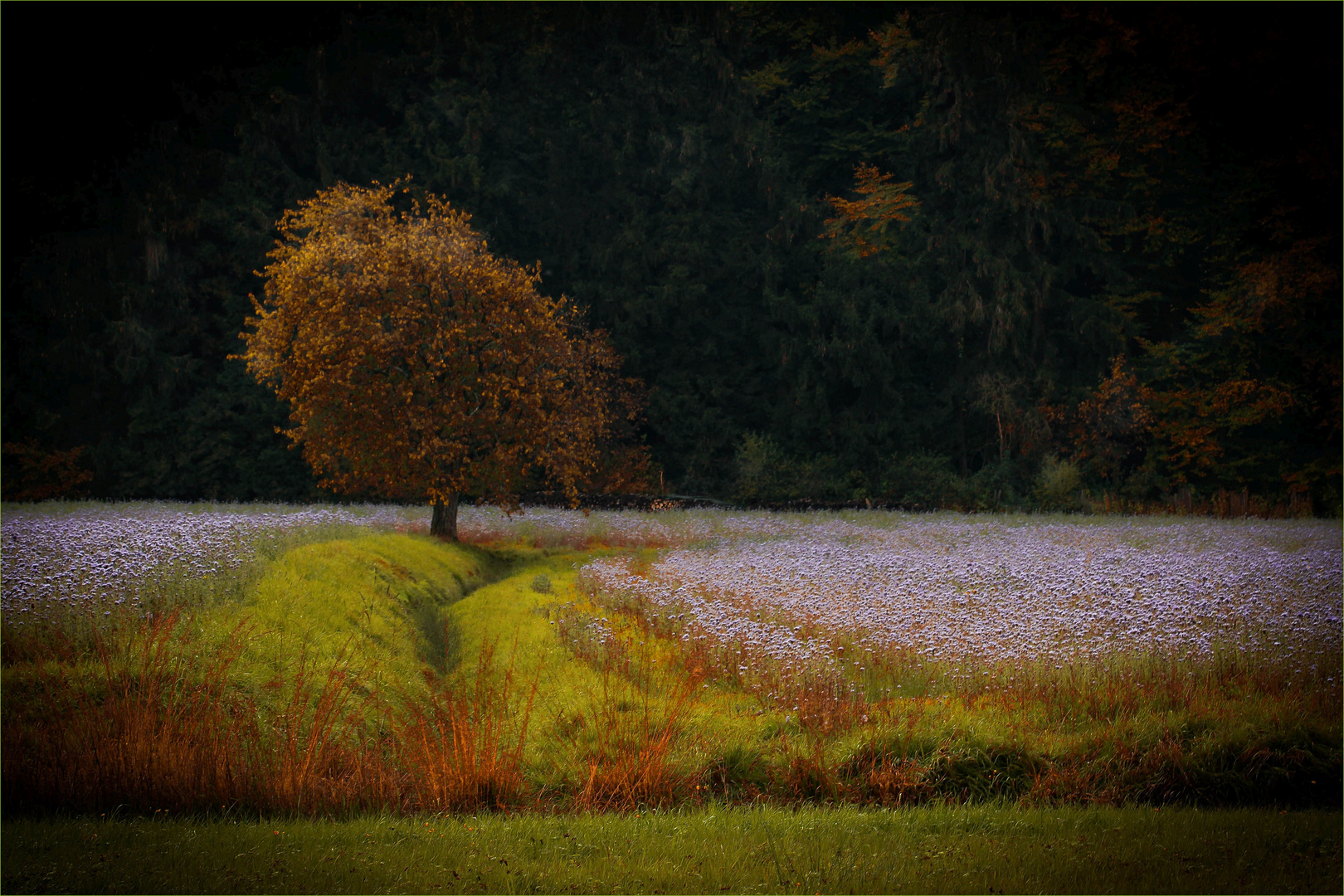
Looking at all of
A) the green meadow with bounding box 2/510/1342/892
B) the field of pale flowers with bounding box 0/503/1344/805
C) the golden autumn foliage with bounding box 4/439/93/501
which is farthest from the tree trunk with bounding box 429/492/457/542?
the golden autumn foliage with bounding box 4/439/93/501

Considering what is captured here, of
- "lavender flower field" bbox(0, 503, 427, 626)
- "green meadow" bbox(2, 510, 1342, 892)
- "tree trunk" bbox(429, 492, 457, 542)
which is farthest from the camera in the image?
"tree trunk" bbox(429, 492, 457, 542)

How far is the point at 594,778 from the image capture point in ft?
23.8

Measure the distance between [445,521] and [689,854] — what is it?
15105 mm

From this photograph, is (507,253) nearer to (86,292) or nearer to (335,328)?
(86,292)

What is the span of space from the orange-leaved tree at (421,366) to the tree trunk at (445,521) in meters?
0.58

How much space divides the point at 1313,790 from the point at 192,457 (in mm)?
33802

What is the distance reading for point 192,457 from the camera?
32.5 meters

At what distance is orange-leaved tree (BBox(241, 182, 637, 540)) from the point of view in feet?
56.9

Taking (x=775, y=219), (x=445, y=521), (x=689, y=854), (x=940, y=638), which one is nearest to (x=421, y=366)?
(x=445, y=521)

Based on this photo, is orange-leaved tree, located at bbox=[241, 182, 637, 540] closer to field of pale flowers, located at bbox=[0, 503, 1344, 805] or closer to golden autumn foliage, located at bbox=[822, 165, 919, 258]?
field of pale flowers, located at bbox=[0, 503, 1344, 805]

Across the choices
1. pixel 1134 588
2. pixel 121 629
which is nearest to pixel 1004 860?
pixel 1134 588

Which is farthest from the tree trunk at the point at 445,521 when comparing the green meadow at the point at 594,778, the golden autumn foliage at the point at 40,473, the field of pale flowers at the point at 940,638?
the golden autumn foliage at the point at 40,473

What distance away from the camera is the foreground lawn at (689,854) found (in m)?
5.38

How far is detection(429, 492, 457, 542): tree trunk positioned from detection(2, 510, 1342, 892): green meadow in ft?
29.4
